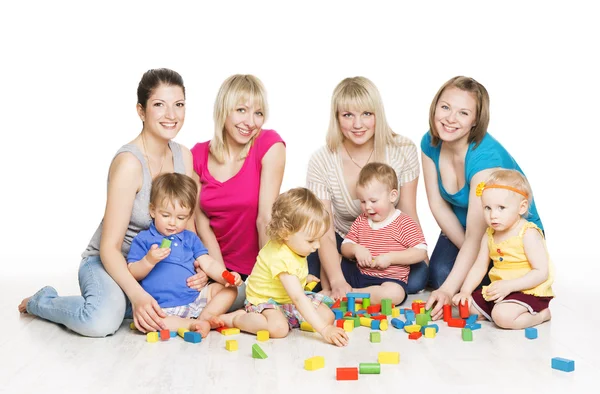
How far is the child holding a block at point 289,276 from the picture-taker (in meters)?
3.61

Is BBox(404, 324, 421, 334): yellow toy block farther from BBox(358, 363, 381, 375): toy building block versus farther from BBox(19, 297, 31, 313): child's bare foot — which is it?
BBox(19, 297, 31, 313): child's bare foot

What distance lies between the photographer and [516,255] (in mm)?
3926

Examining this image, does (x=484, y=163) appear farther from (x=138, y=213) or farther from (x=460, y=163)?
(x=138, y=213)

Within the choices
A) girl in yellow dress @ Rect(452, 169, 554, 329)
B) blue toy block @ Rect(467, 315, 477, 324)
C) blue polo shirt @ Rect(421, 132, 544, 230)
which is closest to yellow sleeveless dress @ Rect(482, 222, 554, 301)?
girl in yellow dress @ Rect(452, 169, 554, 329)

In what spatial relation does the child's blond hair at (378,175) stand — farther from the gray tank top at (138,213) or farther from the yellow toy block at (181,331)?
the yellow toy block at (181,331)

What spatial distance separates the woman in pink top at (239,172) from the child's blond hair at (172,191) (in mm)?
611

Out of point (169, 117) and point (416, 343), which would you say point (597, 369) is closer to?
point (416, 343)

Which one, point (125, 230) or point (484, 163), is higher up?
point (484, 163)

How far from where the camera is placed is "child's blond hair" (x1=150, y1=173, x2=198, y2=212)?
12.8 ft

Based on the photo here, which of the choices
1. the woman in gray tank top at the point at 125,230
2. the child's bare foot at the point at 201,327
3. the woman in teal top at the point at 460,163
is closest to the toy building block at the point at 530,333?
the woman in teal top at the point at 460,163

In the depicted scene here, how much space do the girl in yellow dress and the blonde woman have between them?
0.77 metres

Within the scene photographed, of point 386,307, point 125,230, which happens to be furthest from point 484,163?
point 125,230

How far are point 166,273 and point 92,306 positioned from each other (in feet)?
1.31

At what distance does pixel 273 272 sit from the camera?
3.65 meters
